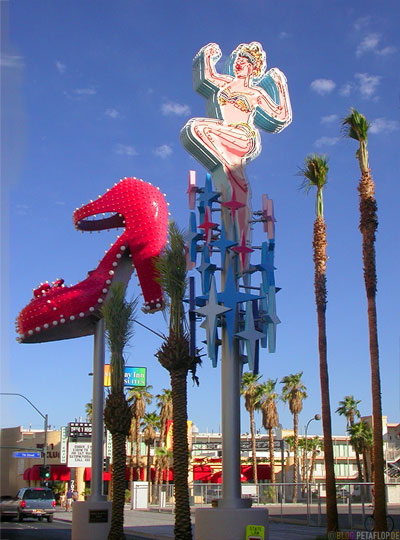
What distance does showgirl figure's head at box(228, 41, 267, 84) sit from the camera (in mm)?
21188

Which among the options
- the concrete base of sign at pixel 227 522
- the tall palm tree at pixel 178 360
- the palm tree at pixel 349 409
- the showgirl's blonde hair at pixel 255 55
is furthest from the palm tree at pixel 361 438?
the concrete base of sign at pixel 227 522

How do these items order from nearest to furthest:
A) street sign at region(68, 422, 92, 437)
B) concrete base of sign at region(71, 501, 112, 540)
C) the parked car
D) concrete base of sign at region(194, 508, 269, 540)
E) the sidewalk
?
concrete base of sign at region(194, 508, 269, 540) → concrete base of sign at region(71, 501, 112, 540) → the sidewalk → the parked car → street sign at region(68, 422, 92, 437)

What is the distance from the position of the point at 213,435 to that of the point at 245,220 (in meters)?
75.5

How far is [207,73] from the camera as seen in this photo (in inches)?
812

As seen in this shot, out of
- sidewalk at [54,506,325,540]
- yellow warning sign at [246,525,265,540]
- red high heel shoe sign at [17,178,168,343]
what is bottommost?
sidewalk at [54,506,325,540]

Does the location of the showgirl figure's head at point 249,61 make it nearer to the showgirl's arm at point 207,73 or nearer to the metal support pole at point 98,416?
the showgirl's arm at point 207,73

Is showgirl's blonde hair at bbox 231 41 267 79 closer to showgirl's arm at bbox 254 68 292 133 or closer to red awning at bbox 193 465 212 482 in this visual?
showgirl's arm at bbox 254 68 292 133

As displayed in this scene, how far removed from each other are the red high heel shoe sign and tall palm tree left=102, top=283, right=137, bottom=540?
3.87ft

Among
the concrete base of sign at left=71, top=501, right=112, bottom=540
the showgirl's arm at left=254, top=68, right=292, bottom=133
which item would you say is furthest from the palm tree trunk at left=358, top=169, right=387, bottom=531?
the concrete base of sign at left=71, top=501, right=112, bottom=540

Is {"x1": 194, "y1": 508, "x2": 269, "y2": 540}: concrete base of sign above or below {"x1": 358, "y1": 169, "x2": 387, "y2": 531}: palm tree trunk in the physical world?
below

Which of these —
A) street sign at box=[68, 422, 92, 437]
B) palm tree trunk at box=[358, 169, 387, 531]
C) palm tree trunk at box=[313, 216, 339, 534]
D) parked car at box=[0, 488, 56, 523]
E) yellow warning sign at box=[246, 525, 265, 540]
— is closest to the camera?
yellow warning sign at box=[246, 525, 265, 540]

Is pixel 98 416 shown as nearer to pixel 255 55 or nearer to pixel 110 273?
pixel 110 273

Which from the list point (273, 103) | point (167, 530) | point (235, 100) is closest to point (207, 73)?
point (235, 100)

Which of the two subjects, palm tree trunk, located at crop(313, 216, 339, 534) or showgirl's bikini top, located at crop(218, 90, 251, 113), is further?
showgirl's bikini top, located at crop(218, 90, 251, 113)
